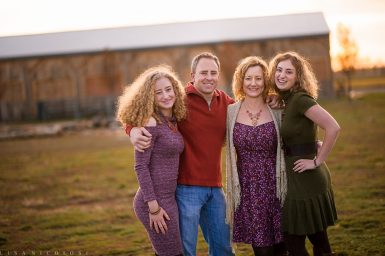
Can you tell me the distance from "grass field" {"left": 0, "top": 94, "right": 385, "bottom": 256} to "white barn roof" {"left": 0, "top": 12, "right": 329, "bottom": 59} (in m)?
12.0

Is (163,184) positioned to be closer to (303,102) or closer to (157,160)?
(157,160)

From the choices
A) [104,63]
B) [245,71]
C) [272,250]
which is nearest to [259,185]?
[272,250]

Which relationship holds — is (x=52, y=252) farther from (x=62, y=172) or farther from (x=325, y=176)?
(x=62, y=172)

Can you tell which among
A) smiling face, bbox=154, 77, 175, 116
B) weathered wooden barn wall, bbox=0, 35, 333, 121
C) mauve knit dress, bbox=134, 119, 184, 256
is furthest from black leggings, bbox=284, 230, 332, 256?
weathered wooden barn wall, bbox=0, 35, 333, 121

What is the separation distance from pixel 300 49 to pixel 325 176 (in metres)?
22.9

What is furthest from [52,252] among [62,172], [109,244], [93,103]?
[93,103]

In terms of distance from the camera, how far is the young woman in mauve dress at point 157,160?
12.0ft

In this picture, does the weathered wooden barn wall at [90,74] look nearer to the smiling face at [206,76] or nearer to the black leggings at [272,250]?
the smiling face at [206,76]

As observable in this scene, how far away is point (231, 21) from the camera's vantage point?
28.7 meters

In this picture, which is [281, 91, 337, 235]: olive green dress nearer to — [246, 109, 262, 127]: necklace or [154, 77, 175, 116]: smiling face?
[246, 109, 262, 127]: necklace

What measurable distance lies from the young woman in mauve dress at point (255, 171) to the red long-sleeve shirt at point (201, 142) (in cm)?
11

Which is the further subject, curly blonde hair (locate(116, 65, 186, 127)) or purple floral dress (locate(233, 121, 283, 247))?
purple floral dress (locate(233, 121, 283, 247))

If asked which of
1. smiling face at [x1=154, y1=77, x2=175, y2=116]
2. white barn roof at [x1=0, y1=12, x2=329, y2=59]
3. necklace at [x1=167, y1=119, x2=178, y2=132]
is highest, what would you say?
white barn roof at [x1=0, y1=12, x2=329, y2=59]

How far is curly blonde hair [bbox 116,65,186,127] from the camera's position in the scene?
3777mm
